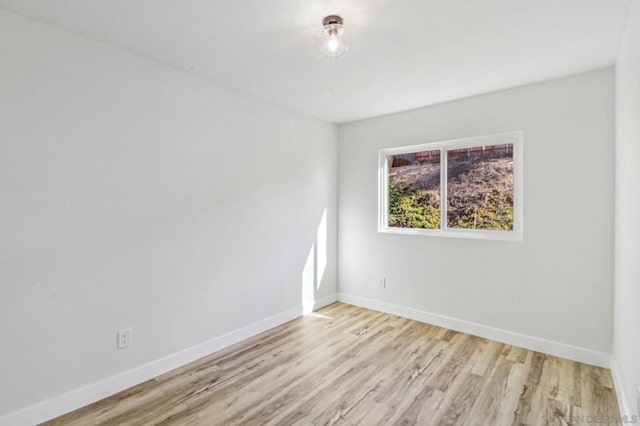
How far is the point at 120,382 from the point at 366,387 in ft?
5.64

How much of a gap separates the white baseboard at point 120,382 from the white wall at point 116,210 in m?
0.05

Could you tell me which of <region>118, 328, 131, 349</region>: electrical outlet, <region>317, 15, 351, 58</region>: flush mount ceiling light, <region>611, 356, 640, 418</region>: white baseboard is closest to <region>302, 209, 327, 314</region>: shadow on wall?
<region>118, 328, 131, 349</region>: electrical outlet

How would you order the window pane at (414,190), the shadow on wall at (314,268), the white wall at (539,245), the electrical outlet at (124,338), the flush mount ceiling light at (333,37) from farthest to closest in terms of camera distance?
the shadow on wall at (314,268) → the window pane at (414,190) → the white wall at (539,245) → the electrical outlet at (124,338) → the flush mount ceiling light at (333,37)

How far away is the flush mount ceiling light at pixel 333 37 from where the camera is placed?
6.18 ft

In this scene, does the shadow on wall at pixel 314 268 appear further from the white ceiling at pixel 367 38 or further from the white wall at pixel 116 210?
the white ceiling at pixel 367 38

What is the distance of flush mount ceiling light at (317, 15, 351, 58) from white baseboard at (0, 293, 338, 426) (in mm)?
2500

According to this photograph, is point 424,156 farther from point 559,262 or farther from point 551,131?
point 559,262

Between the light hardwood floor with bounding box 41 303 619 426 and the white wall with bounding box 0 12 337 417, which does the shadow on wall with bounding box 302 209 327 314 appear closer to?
the white wall with bounding box 0 12 337 417

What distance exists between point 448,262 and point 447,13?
2.34m

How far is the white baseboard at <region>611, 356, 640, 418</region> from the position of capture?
1.84 metres

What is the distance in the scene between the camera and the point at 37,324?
6.28ft

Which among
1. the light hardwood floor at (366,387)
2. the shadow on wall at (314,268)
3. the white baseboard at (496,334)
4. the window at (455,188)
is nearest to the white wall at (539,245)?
the white baseboard at (496,334)

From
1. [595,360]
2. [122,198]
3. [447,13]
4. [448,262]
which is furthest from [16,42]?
[595,360]

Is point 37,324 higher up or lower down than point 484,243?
lower down
